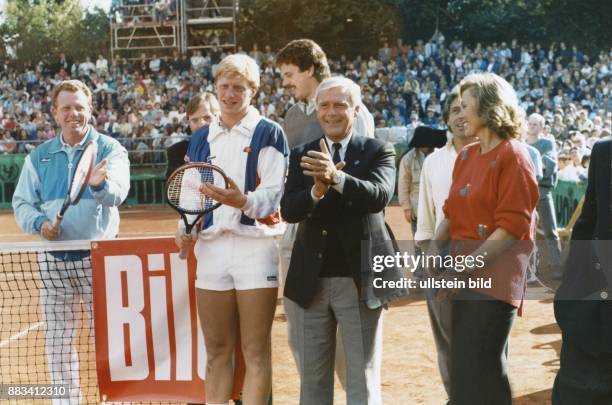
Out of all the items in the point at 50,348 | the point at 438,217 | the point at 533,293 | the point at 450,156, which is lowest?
the point at 533,293

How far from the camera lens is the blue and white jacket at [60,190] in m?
4.89

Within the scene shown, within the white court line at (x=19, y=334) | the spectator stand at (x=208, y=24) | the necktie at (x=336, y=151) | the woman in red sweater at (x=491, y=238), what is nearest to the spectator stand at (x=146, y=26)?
the spectator stand at (x=208, y=24)

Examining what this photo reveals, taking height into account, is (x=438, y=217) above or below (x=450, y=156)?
below

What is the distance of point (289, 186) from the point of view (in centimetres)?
411

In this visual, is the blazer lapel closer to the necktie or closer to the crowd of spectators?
the necktie

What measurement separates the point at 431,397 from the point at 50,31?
Result: 46.6 m

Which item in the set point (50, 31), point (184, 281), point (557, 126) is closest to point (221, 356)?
point (184, 281)

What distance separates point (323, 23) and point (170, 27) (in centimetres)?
837

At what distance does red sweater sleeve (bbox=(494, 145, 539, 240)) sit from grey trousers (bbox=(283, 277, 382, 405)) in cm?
88

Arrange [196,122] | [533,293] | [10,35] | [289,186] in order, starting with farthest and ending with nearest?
[10,35] < [533,293] < [196,122] < [289,186]

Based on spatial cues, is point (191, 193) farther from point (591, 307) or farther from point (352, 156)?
point (591, 307)

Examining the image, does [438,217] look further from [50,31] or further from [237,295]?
[50,31]

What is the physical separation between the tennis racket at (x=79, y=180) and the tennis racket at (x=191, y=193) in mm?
681

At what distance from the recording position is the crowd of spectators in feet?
92.2
